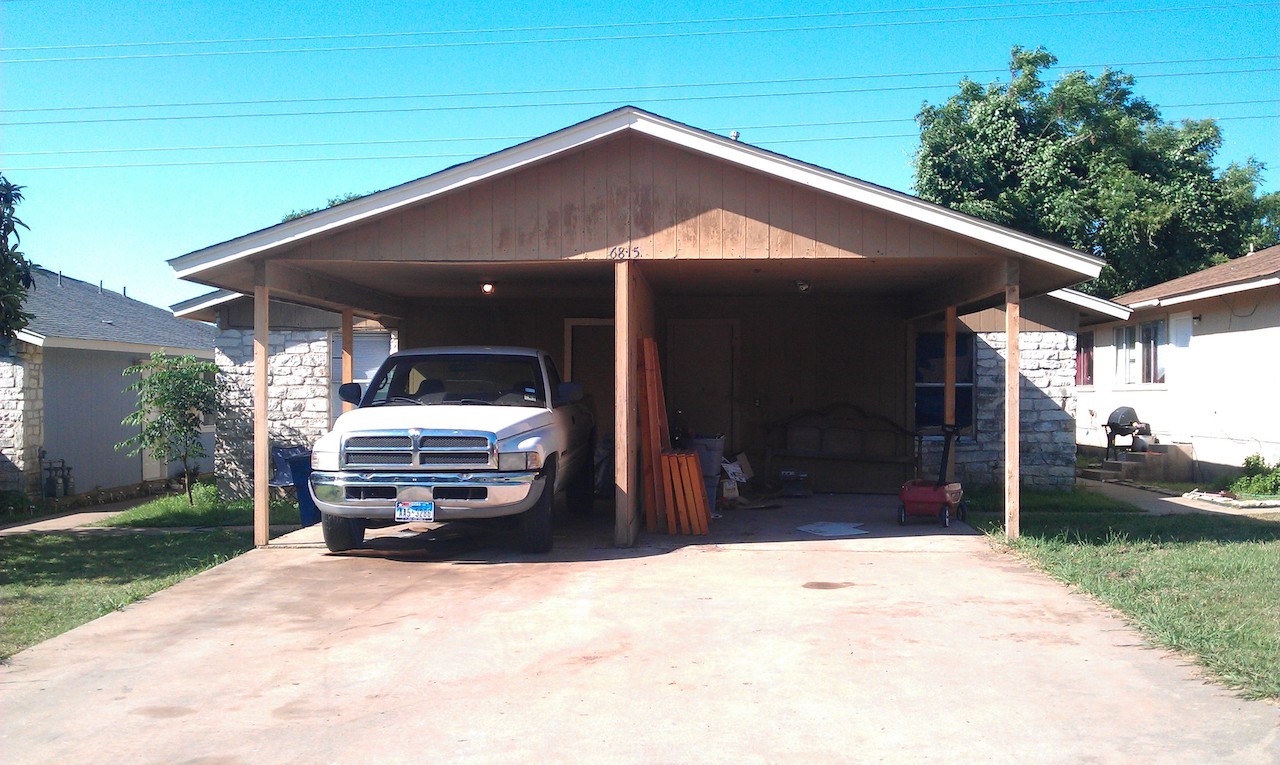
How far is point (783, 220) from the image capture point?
9656mm

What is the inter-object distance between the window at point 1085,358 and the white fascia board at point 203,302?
56.6 feet

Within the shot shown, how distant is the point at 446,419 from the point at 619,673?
151 inches

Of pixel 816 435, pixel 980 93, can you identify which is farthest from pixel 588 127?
pixel 980 93

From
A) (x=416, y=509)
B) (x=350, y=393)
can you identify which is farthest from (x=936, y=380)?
(x=416, y=509)

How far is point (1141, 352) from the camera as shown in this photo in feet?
64.4

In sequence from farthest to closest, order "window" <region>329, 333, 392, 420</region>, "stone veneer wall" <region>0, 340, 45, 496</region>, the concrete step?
1. the concrete step
2. "window" <region>329, 333, 392, 420</region>
3. "stone veneer wall" <region>0, 340, 45, 496</region>

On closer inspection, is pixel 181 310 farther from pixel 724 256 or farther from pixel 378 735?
pixel 378 735

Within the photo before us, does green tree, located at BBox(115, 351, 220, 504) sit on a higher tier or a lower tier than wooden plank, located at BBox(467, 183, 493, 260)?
lower

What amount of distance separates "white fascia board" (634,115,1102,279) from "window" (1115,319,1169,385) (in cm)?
1091

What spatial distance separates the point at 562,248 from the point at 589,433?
3389 millimetres

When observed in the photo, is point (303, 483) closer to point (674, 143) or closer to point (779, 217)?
point (674, 143)

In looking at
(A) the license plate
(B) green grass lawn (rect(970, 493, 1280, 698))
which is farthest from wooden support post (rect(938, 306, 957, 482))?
(A) the license plate

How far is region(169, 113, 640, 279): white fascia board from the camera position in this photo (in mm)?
9320

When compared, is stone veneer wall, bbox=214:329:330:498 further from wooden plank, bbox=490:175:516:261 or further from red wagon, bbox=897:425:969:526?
red wagon, bbox=897:425:969:526
